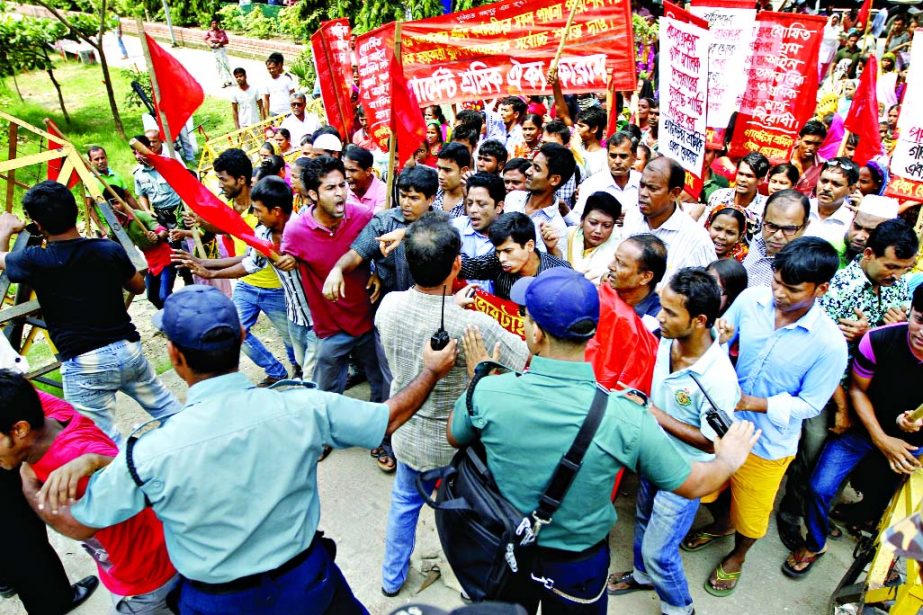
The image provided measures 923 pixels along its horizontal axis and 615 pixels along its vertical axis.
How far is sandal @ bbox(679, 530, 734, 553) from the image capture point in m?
3.68

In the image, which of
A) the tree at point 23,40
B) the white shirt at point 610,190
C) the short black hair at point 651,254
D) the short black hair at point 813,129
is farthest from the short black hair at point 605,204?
the tree at point 23,40

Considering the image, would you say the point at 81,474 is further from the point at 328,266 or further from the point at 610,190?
the point at 610,190

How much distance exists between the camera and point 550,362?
6.69 feet

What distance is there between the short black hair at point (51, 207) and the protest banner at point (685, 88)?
4226 millimetres

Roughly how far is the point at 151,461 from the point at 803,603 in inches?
131

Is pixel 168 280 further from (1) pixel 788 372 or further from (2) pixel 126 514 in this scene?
(1) pixel 788 372

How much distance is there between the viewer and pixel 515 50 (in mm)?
5781

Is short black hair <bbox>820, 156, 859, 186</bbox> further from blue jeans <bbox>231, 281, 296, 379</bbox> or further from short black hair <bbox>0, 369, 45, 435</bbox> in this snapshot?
short black hair <bbox>0, 369, 45, 435</bbox>

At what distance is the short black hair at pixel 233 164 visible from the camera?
5.09 m

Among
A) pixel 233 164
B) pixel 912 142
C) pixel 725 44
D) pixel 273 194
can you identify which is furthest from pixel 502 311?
pixel 725 44

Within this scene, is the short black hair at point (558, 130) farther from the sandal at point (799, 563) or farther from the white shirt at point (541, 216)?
the sandal at point (799, 563)

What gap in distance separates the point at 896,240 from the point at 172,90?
4656mm

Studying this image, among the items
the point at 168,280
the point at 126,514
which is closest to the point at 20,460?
the point at 126,514

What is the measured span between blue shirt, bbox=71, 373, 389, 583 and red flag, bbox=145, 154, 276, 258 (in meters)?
2.23
